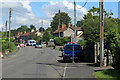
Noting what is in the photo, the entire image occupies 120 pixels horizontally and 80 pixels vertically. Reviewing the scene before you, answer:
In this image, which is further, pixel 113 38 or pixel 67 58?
pixel 67 58

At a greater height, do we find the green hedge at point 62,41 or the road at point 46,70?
the green hedge at point 62,41

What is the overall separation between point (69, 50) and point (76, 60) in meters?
1.22

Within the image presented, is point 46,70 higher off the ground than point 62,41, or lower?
lower

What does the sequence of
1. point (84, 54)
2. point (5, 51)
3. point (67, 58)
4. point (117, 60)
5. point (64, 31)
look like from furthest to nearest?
1. point (64, 31)
2. point (5, 51)
3. point (84, 54)
4. point (67, 58)
5. point (117, 60)

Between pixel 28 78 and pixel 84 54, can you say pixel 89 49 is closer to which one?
pixel 84 54

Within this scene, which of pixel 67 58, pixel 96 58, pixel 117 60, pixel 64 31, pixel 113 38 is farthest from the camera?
pixel 64 31

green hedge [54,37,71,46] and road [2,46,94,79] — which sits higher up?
green hedge [54,37,71,46]

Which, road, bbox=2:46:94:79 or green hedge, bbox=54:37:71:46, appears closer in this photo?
road, bbox=2:46:94:79

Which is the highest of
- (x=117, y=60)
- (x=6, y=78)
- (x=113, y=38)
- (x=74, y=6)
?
(x=74, y=6)

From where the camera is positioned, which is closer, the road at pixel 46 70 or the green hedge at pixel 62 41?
the road at pixel 46 70

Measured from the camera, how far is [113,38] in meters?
13.8

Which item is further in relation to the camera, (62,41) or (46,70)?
(62,41)

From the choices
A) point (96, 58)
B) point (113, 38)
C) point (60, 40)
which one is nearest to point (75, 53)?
point (96, 58)

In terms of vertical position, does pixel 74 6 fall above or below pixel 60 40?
above
